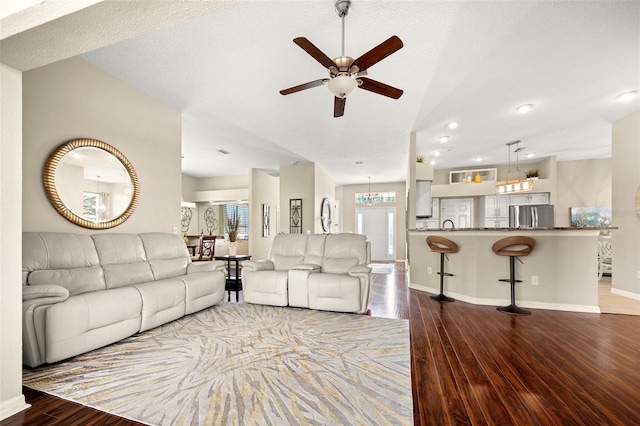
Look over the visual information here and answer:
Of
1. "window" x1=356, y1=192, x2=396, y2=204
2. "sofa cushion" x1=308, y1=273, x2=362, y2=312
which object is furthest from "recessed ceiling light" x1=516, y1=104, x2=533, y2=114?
"window" x1=356, y1=192, x2=396, y2=204

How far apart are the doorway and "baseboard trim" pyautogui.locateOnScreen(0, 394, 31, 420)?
959 centimetres

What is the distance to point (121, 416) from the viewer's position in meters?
1.64

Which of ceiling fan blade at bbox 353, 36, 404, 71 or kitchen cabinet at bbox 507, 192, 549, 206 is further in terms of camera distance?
kitchen cabinet at bbox 507, 192, 549, 206

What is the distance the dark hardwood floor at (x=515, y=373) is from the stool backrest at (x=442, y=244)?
1018mm

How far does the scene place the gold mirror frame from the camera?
2910mm

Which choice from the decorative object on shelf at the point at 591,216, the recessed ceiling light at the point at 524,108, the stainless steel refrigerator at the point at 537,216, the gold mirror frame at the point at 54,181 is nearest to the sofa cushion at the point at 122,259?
the gold mirror frame at the point at 54,181

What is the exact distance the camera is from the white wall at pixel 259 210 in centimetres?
803

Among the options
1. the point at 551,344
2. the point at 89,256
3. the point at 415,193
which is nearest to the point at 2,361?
the point at 89,256

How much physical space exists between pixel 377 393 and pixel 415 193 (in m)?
4.58

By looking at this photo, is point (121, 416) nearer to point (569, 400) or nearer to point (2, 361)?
point (2, 361)

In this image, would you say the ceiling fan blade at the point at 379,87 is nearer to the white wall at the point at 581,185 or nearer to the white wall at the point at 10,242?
the white wall at the point at 10,242

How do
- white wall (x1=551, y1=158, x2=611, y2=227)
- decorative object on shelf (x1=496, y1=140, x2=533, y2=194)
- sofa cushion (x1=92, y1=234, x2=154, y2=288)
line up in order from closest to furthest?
sofa cushion (x1=92, y1=234, x2=154, y2=288) < decorative object on shelf (x1=496, y1=140, x2=533, y2=194) < white wall (x1=551, y1=158, x2=611, y2=227)

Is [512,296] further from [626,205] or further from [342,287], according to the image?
[626,205]

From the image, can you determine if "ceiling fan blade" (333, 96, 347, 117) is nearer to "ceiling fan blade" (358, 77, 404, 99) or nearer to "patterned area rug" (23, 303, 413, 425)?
"ceiling fan blade" (358, 77, 404, 99)
